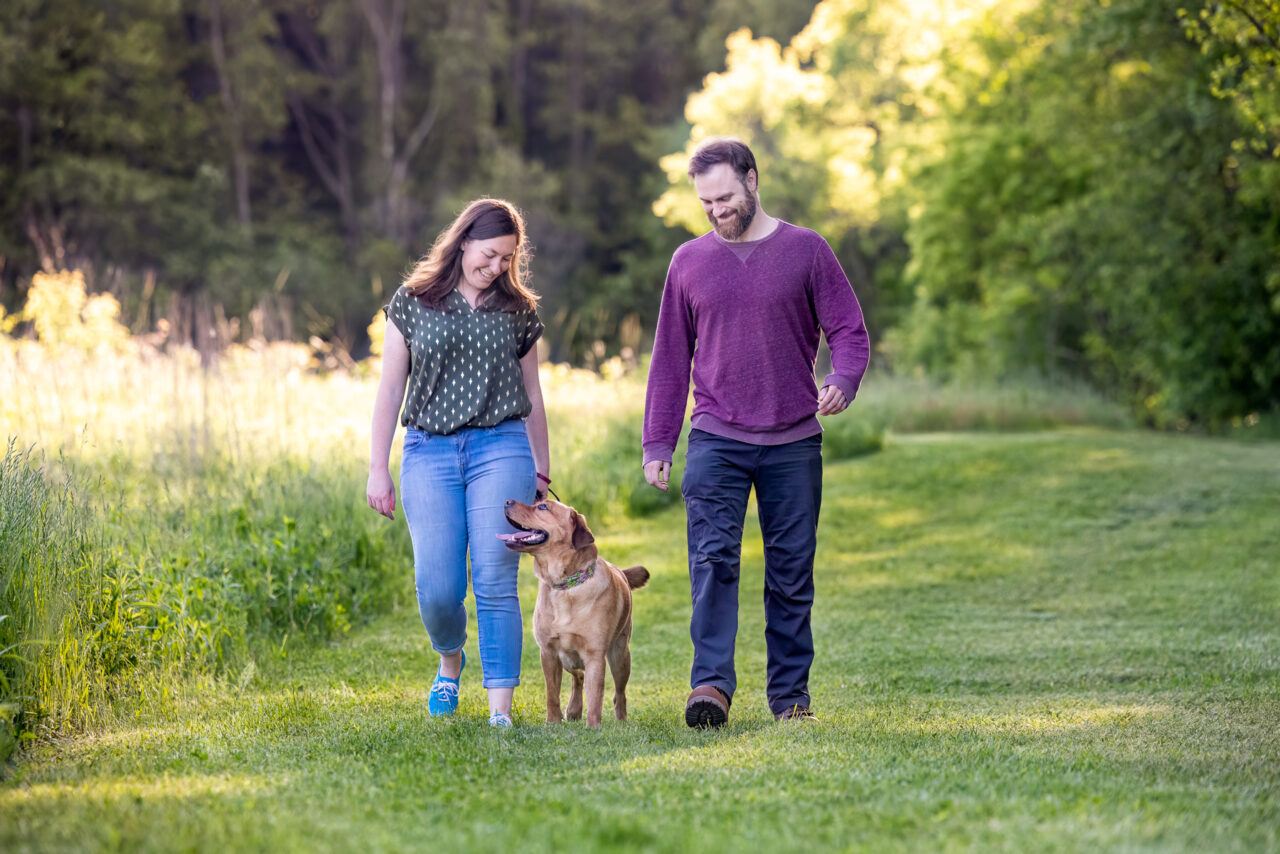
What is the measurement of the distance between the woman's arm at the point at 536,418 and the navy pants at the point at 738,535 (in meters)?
0.63

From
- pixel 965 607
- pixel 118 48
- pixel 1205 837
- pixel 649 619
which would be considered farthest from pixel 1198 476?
pixel 118 48

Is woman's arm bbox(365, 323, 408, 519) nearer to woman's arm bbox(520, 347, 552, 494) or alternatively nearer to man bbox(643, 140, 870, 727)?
woman's arm bbox(520, 347, 552, 494)

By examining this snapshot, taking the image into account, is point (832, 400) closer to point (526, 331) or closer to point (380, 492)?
point (526, 331)

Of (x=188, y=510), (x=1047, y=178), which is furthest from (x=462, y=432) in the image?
(x=1047, y=178)

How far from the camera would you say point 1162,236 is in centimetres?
2209

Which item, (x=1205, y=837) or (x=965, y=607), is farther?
(x=965, y=607)

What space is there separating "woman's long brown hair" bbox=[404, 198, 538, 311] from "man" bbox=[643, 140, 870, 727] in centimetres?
64

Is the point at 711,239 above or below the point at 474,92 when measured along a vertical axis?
below

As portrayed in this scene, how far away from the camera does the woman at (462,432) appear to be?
5230mm

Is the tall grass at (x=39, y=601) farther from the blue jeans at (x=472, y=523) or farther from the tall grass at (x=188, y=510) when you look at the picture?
the blue jeans at (x=472, y=523)

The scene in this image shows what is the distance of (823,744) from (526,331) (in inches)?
80.1

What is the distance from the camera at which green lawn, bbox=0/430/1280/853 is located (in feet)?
11.5

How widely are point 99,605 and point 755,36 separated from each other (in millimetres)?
44779

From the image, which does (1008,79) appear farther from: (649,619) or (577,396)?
(649,619)
